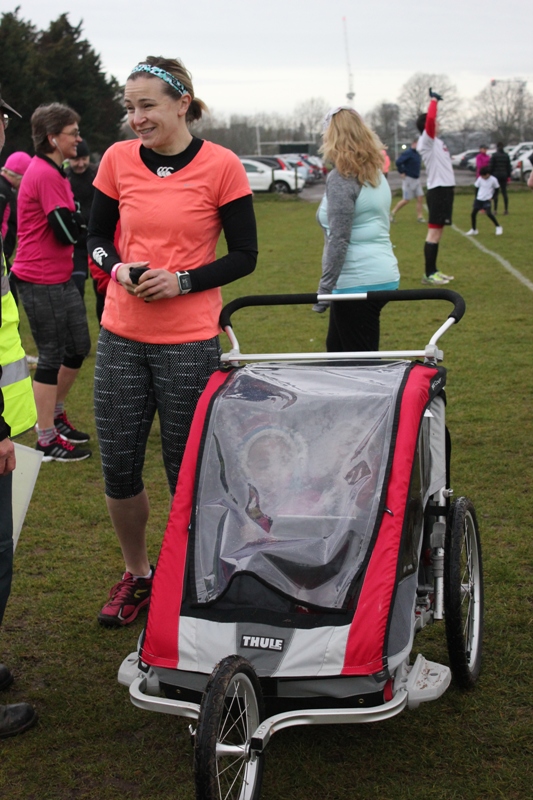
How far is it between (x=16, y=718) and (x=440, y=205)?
9053 millimetres

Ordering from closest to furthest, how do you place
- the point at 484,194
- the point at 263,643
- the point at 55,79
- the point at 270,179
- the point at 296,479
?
the point at 263,643 → the point at 296,479 → the point at 484,194 → the point at 270,179 → the point at 55,79

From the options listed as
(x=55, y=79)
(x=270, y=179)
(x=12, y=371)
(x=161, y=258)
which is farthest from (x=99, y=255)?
(x=55, y=79)

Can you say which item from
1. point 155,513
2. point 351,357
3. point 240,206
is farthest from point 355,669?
point 155,513

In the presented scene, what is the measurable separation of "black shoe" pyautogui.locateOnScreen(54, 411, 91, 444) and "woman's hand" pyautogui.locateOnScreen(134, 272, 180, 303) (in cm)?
313

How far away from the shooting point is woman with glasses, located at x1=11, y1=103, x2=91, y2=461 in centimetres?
542

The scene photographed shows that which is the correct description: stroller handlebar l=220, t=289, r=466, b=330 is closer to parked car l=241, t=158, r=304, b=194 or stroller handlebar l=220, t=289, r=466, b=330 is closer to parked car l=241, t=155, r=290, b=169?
parked car l=241, t=158, r=304, b=194

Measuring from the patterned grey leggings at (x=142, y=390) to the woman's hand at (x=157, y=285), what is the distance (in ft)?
0.76

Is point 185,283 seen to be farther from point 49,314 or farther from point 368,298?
point 49,314

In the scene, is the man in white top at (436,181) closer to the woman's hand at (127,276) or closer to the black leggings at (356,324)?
the black leggings at (356,324)

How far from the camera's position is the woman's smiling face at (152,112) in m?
3.12

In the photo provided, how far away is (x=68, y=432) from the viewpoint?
6086mm

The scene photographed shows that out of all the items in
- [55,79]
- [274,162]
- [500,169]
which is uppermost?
[55,79]

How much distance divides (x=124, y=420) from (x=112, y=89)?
48.6 metres

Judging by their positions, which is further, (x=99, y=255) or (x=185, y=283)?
(x=99, y=255)
